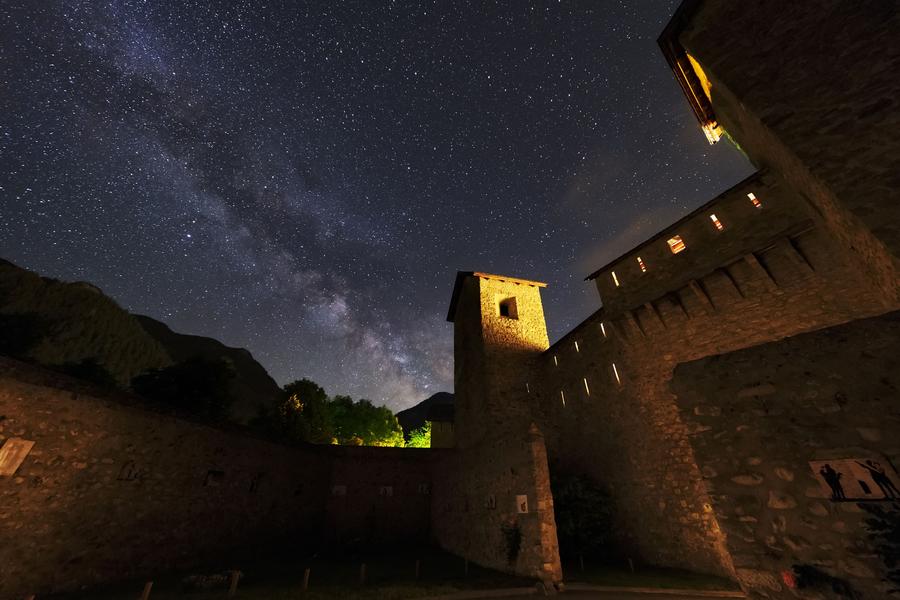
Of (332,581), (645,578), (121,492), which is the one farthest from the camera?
(332,581)

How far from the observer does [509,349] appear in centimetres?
2234

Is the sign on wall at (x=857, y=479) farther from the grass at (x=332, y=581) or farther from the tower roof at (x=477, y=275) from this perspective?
the tower roof at (x=477, y=275)

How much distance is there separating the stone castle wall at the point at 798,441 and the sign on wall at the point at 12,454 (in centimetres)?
1480

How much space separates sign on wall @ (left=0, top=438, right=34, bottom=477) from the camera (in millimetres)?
8164

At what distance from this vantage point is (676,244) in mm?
13414

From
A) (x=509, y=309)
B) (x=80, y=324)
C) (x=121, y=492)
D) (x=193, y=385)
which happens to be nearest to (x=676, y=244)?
(x=509, y=309)

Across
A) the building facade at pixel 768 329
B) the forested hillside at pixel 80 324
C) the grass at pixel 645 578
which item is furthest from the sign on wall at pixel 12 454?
the forested hillside at pixel 80 324

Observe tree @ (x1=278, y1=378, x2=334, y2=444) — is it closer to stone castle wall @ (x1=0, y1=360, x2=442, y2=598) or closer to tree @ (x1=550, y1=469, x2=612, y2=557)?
stone castle wall @ (x1=0, y1=360, x2=442, y2=598)

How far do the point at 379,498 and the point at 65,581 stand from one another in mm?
13946

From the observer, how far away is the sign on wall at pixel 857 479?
9.87 ft

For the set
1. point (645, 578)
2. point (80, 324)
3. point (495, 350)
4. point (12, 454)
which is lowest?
point (645, 578)

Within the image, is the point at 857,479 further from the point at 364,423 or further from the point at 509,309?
the point at 364,423

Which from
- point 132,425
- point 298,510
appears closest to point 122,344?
point 298,510

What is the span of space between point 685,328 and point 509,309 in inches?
516
